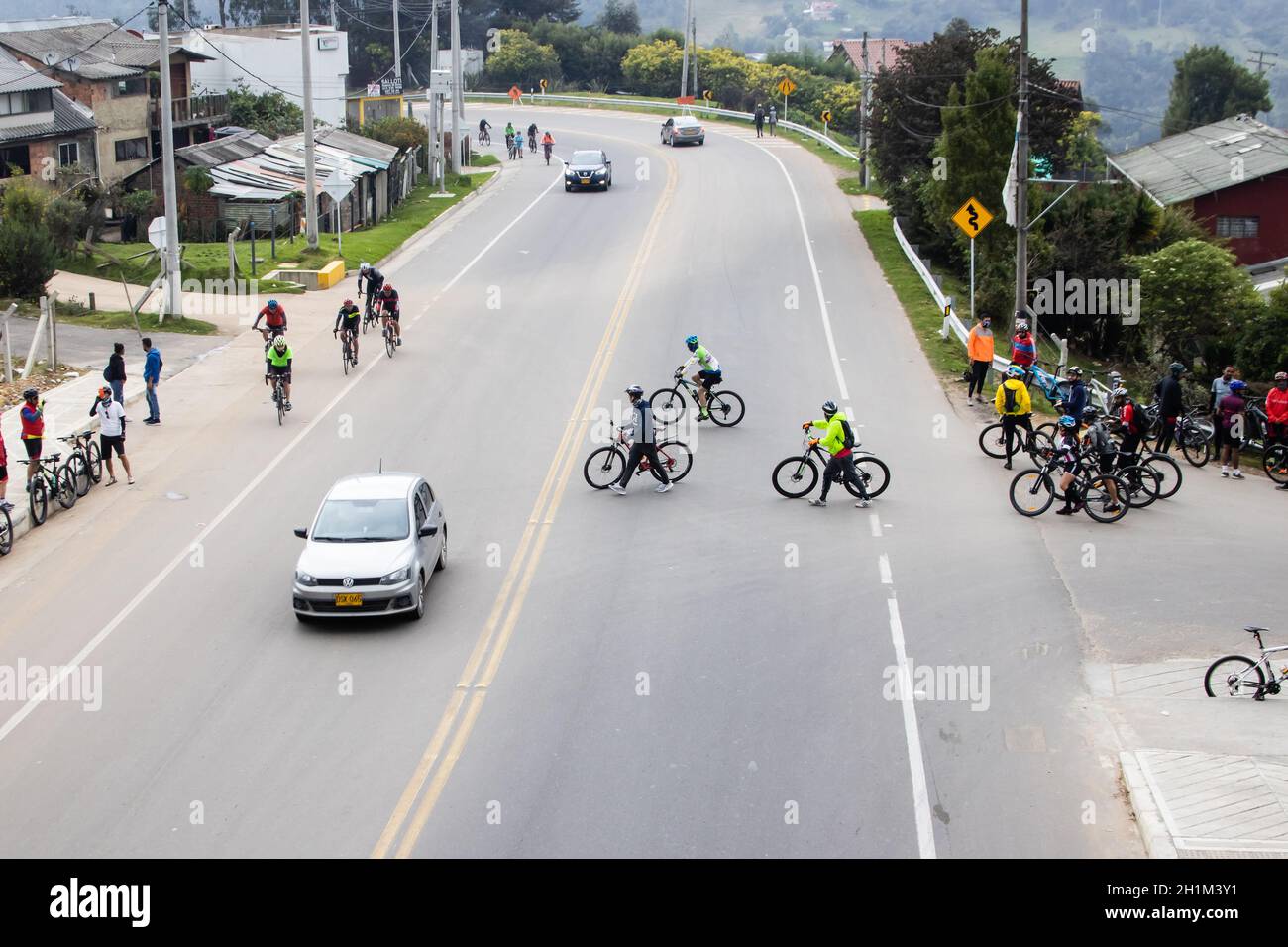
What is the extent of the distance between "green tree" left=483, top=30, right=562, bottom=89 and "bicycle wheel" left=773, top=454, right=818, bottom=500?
8298cm

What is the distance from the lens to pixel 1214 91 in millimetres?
100938

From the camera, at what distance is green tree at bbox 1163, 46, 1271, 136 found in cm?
9981

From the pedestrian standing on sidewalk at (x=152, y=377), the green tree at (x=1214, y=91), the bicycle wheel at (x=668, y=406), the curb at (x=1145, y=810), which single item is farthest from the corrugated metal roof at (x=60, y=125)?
the green tree at (x=1214, y=91)

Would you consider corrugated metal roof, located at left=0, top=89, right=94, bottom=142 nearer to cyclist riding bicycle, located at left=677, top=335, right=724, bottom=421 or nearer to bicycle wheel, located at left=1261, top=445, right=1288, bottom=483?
cyclist riding bicycle, located at left=677, top=335, right=724, bottom=421

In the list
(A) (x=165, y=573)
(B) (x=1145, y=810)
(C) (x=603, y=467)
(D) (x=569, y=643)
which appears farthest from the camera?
(C) (x=603, y=467)

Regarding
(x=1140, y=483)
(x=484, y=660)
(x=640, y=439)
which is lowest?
(x=484, y=660)

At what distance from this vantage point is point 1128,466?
71.0 ft

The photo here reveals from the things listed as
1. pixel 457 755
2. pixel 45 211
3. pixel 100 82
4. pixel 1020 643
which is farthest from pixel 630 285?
pixel 100 82

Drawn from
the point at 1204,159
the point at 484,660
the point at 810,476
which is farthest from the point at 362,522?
the point at 1204,159

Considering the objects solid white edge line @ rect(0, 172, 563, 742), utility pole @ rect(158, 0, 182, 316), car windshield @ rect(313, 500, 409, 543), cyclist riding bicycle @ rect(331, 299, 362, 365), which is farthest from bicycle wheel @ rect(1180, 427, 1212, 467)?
utility pole @ rect(158, 0, 182, 316)

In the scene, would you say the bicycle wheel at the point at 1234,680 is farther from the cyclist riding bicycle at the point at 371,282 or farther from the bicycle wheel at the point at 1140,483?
the cyclist riding bicycle at the point at 371,282

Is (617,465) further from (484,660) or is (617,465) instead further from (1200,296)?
(1200,296)

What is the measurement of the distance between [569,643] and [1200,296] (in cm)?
2261

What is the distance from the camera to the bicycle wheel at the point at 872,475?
21234 mm
